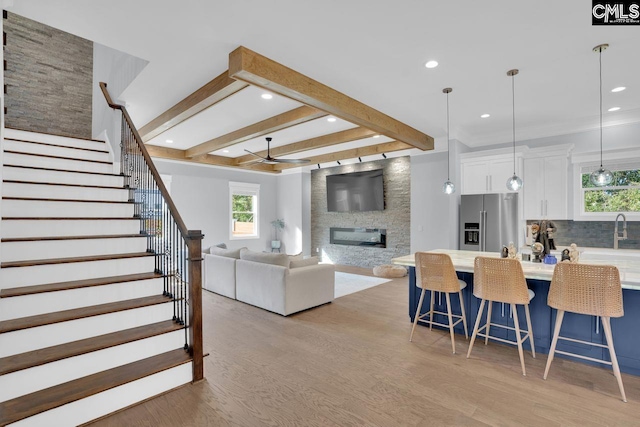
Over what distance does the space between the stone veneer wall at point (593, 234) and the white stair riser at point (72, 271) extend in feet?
21.7

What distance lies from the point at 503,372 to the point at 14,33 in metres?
8.63

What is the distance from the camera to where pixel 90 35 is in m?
2.98

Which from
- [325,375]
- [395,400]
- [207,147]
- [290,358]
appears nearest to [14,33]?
[207,147]

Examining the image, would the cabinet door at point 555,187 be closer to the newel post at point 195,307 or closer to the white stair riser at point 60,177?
the newel post at point 195,307

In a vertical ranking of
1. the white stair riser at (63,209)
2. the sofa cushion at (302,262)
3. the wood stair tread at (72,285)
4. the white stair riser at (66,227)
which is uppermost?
the white stair riser at (63,209)

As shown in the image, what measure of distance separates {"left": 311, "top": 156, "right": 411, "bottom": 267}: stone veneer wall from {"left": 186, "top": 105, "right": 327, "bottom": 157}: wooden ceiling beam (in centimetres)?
345

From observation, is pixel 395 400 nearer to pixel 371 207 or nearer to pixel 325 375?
pixel 325 375

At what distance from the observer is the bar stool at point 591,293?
7.66 ft

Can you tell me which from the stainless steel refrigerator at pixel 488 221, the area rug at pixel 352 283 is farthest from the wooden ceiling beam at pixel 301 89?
the area rug at pixel 352 283

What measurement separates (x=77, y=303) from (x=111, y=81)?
356cm

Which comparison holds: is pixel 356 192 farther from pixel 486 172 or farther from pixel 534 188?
pixel 534 188

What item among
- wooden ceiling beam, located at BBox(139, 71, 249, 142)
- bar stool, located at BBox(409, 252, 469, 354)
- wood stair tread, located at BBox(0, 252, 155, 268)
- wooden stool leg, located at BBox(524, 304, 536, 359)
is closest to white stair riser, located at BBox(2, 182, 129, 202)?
wood stair tread, located at BBox(0, 252, 155, 268)

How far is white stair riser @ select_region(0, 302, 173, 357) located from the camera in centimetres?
217

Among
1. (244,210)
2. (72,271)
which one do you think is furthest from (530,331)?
(244,210)
